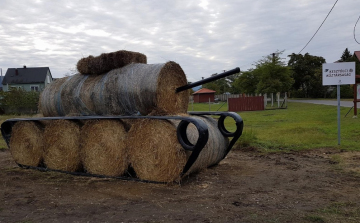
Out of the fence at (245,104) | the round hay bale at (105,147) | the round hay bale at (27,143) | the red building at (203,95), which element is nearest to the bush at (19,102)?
the fence at (245,104)

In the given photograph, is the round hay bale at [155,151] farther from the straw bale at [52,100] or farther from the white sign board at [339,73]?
the white sign board at [339,73]

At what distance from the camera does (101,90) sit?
675 centimetres

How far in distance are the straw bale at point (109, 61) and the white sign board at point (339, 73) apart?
596 cm

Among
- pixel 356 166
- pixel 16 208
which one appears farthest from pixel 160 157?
pixel 356 166

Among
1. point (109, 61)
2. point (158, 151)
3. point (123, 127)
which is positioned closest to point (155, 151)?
point (158, 151)

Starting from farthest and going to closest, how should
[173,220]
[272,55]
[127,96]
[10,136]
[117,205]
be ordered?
1. [272,55]
2. [10,136]
3. [127,96]
4. [117,205]
5. [173,220]

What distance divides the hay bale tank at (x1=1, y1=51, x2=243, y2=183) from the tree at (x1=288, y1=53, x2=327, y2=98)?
51.5 metres

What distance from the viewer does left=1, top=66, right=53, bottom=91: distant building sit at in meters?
53.7

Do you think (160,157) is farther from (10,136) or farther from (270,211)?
(10,136)

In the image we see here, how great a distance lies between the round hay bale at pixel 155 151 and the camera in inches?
227

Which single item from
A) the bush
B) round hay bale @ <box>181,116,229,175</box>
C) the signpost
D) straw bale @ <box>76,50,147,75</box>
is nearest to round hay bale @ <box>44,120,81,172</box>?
straw bale @ <box>76,50,147,75</box>

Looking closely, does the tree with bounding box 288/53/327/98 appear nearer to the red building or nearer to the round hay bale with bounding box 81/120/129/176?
the red building

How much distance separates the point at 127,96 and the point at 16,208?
8.67 ft

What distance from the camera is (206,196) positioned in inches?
203
